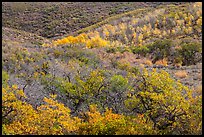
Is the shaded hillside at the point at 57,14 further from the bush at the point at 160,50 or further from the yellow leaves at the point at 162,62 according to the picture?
the yellow leaves at the point at 162,62

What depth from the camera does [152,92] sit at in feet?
44.1

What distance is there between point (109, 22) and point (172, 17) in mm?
14641

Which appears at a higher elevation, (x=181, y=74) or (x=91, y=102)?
(x=91, y=102)

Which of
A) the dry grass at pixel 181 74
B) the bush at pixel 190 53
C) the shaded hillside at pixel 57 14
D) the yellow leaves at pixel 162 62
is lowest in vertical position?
the shaded hillside at pixel 57 14

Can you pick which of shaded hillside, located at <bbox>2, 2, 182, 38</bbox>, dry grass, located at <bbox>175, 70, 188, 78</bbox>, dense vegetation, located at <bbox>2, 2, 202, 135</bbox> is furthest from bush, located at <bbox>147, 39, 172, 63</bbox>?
shaded hillside, located at <bbox>2, 2, 182, 38</bbox>

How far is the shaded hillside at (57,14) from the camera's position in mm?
72506

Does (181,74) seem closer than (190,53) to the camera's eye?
Yes

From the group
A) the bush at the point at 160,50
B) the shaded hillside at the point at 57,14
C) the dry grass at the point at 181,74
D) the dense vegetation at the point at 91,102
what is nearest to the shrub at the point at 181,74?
the dry grass at the point at 181,74

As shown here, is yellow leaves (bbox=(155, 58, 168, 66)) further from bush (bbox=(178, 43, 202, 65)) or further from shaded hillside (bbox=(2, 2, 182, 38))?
shaded hillside (bbox=(2, 2, 182, 38))

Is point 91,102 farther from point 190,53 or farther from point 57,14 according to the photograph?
point 57,14

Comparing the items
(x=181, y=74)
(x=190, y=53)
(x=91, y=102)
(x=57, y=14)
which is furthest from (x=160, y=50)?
(x=57, y=14)

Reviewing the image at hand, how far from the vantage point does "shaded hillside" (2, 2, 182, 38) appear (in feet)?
238

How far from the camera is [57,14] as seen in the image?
82250mm

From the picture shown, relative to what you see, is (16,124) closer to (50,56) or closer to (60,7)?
(50,56)
